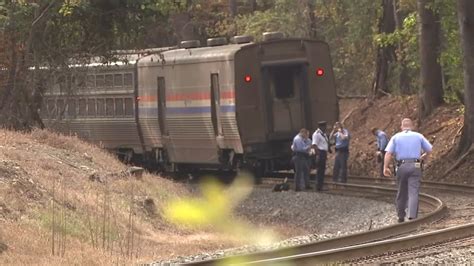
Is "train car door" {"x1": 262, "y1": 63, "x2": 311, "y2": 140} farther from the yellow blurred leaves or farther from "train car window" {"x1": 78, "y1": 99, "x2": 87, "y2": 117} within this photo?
"train car window" {"x1": 78, "y1": 99, "x2": 87, "y2": 117}

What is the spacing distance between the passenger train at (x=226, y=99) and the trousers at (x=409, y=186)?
9764mm

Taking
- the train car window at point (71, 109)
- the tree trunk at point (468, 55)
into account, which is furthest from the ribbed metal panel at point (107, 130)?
the tree trunk at point (468, 55)

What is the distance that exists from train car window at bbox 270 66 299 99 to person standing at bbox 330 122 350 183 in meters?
1.83

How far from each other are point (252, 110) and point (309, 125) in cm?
184

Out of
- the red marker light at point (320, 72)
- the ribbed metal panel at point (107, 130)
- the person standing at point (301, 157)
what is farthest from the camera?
the ribbed metal panel at point (107, 130)

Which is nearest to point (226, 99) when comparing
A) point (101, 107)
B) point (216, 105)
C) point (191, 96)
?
point (216, 105)

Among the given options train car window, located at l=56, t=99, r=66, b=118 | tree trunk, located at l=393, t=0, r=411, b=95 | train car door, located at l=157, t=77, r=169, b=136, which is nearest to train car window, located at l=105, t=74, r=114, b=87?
train car window, located at l=56, t=99, r=66, b=118

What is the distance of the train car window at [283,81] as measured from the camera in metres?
25.8

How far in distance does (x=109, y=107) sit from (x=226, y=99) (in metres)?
6.82

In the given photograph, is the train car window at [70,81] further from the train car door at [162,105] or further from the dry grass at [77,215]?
the dry grass at [77,215]

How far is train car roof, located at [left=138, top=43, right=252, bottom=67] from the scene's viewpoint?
25.2m

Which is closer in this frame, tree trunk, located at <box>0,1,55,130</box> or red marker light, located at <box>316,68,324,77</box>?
red marker light, located at <box>316,68,324,77</box>

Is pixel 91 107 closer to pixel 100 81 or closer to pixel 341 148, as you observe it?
pixel 100 81

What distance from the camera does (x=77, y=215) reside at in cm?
1468
